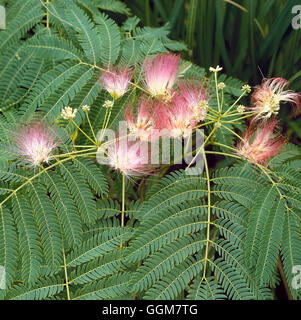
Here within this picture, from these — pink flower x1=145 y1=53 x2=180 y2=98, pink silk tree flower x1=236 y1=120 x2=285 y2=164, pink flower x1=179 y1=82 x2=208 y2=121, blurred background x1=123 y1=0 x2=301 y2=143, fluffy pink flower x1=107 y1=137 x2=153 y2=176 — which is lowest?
fluffy pink flower x1=107 y1=137 x2=153 y2=176

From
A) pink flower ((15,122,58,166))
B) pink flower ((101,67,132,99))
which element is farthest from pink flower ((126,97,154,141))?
pink flower ((15,122,58,166))

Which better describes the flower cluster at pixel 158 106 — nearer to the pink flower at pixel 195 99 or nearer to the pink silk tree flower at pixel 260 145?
the pink flower at pixel 195 99

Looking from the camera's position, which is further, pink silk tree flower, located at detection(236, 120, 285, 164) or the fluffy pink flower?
pink silk tree flower, located at detection(236, 120, 285, 164)

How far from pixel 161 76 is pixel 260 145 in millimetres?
456

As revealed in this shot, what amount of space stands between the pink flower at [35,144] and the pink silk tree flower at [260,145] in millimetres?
720

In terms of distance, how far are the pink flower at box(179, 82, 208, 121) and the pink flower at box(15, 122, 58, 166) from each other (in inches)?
20.2

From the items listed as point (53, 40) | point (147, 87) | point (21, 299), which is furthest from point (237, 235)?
point (53, 40)

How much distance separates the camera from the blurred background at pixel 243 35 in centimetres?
194

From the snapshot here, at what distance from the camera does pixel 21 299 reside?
4.26 ft

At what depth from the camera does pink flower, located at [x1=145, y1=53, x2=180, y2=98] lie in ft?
4.70

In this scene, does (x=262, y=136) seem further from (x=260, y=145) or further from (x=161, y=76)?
(x=161, y=76)

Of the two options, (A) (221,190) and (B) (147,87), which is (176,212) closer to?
(A) (221,190)

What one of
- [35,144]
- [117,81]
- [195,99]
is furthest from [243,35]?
[35,144]

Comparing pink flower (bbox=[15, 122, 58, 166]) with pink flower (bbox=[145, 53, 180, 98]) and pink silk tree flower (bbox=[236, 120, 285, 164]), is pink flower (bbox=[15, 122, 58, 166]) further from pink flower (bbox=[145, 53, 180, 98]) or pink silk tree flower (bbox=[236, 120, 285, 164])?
pink silk tree flower (bbox=[236, 120, 285, 164])
